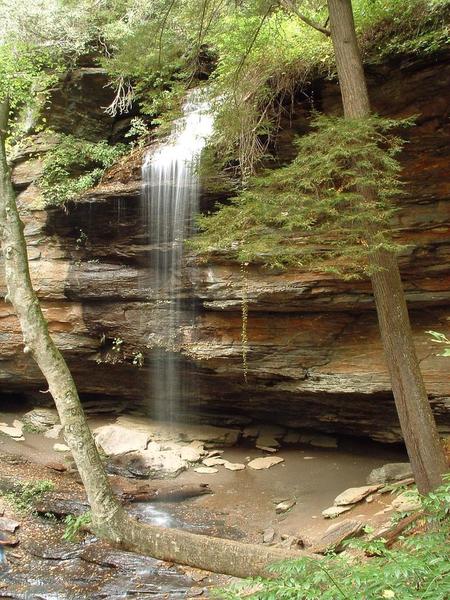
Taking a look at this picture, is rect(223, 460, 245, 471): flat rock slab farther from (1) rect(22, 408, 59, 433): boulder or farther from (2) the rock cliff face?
(1) rect(22, 408, 59, 433): boulder

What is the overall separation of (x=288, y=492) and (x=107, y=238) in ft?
20.7

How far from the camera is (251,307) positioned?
960 centimetres

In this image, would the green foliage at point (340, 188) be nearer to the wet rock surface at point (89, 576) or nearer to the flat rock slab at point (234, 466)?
the wet rock surface at point (89, 576)

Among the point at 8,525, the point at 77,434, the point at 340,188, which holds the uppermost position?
the point at 340,188

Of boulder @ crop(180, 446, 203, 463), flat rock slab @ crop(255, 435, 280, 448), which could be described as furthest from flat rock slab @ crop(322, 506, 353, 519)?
boulder @ crop(180, 446, 203, 463)

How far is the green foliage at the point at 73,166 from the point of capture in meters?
11.0

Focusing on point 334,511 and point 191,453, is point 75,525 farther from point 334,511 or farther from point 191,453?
point 191,453

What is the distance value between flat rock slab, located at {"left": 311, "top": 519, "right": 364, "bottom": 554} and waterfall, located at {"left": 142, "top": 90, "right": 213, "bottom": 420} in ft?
16.4

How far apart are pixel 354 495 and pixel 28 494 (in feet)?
17.8

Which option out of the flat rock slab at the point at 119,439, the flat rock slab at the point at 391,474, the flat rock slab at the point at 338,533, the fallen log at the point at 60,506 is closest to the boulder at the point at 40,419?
the flat rock slab at the point at 119,439

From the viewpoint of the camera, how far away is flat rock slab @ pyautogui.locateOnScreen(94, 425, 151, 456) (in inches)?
431

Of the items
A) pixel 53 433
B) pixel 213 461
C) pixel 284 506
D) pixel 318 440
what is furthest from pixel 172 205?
pixel 53 433

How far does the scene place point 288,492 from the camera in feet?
30.0

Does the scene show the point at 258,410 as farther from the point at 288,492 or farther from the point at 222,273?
the point at 222,273
